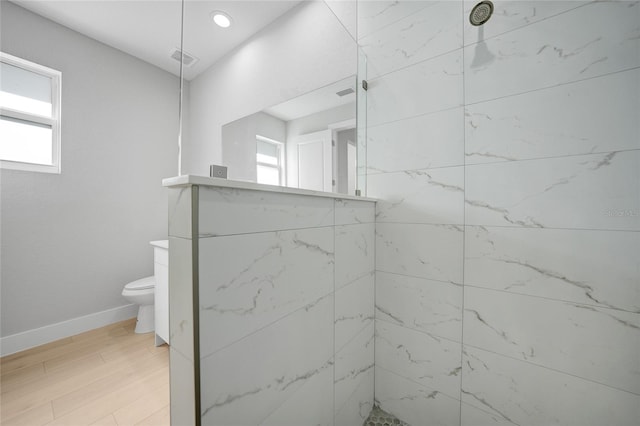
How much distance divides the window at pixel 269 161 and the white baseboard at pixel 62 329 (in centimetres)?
229

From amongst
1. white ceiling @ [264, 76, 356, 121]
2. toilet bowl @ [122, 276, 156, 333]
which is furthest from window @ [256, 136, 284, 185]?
toilet bowl @ [122, 276, 156, 333]

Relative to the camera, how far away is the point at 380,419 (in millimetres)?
1283

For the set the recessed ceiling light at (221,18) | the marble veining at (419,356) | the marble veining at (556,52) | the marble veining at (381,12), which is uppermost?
the marble veining at (381,12)

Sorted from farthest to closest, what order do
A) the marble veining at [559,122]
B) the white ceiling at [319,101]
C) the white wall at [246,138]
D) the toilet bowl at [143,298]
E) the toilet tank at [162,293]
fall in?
the toilet bowl at [143,298], the toilet tank at [162,293], the white ceiling at [319,101], the white wall at [246,138], the marble veining at [559,122]

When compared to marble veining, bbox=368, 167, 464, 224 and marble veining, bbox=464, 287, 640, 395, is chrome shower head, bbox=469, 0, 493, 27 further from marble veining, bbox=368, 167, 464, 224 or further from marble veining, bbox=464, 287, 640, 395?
marble veining, bbox=464, 287, 640, 395

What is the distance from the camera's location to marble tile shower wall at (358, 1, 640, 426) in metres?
0.81

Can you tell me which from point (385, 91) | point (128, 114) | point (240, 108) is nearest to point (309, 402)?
point (240, 108)

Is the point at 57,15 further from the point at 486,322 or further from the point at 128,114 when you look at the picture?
the point at 486,322

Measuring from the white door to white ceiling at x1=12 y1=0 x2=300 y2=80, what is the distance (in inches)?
25.5

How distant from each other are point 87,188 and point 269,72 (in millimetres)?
1995

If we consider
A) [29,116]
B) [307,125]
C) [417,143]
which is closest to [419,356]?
[417,143]

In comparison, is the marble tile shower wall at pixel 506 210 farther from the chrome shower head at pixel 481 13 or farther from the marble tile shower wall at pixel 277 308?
the marble tile shower wall at pixel 277 308

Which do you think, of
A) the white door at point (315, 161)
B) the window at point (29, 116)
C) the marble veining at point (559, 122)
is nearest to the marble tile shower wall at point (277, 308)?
the white door at point (315, 161)

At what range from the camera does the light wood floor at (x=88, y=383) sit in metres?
1.20
